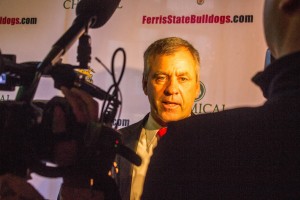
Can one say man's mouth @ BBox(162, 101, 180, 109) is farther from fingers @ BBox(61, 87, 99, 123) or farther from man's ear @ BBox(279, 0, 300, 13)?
man's ear @ BBox(279, 0, 300, 13)

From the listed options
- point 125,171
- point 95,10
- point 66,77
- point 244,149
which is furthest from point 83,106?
point 125,171

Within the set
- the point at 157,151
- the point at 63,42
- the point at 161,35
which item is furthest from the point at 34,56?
the point at 157,151

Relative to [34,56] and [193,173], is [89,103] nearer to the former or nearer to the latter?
[193,173]

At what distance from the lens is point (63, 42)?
718 mm

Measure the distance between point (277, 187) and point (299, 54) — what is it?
170 millimetres

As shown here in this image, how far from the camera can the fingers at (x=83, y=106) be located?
0.70 meters

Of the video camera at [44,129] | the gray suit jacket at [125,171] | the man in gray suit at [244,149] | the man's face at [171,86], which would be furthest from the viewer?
the man's face at [171,86]

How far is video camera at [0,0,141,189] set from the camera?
0.68 m

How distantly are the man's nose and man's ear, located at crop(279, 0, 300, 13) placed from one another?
931mm

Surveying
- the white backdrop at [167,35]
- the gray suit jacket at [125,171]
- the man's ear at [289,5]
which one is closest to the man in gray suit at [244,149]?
the man's ear at [289,5]

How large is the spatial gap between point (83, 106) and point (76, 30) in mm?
157

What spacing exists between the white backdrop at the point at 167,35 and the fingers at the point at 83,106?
133 cm

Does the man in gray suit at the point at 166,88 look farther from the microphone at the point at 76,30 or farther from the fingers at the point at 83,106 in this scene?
the fingers at the point at 83,106

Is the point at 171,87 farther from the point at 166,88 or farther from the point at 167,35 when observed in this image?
the point at 167,35
